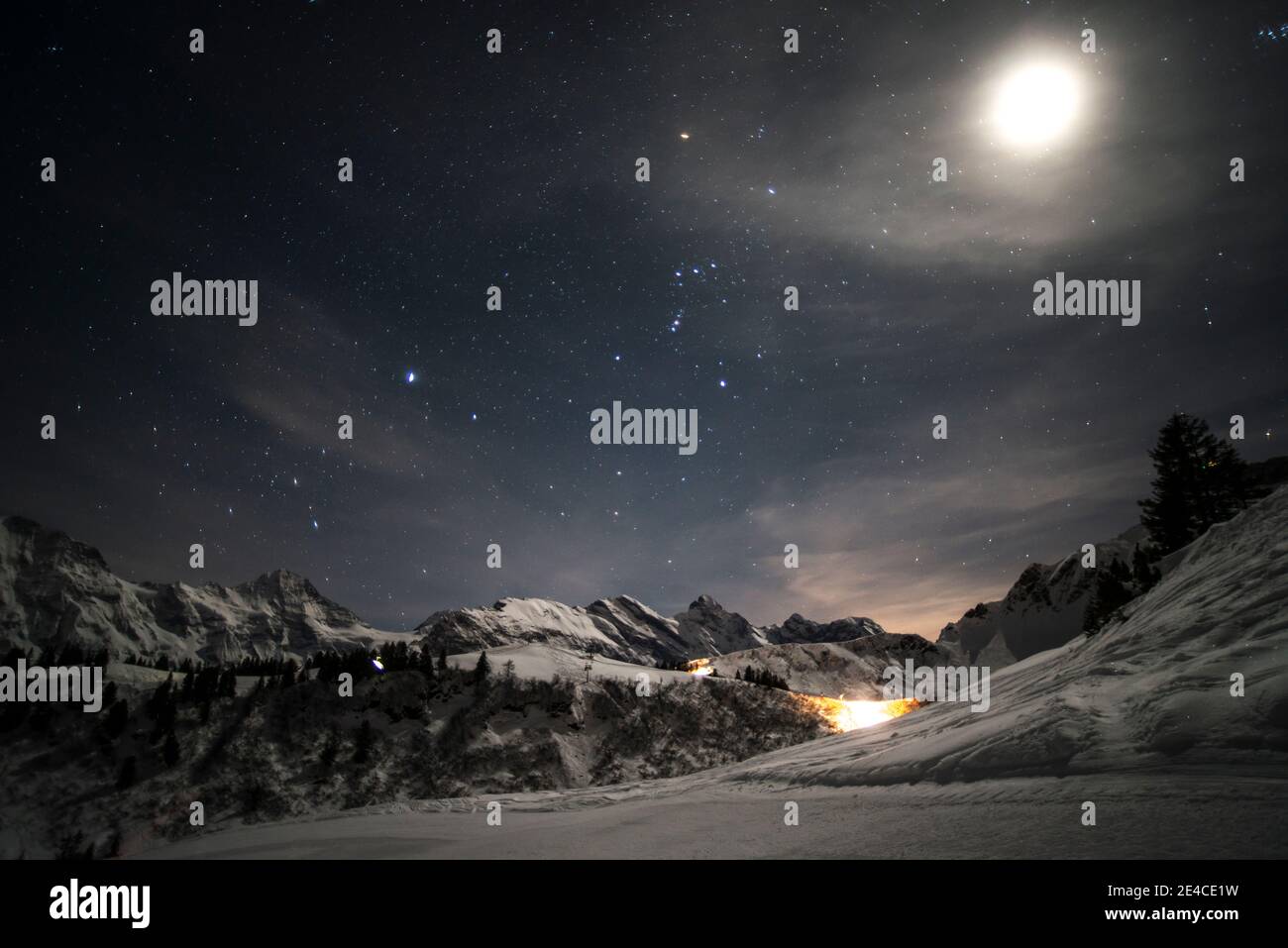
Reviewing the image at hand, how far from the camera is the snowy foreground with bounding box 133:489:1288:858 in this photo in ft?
19.2

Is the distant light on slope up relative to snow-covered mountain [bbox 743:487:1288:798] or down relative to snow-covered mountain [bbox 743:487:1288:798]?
down

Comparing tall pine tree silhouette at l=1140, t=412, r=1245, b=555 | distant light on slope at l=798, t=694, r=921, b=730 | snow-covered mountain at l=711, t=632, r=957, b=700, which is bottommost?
snow-covered mountain at l=711, t=632, r=957, b=700

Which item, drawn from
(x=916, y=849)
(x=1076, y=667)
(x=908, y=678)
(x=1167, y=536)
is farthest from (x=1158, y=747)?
(x=908, y=678)

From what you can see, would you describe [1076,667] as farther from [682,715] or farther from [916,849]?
[682,715]

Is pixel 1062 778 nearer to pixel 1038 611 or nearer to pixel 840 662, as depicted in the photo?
pixel 1038 611

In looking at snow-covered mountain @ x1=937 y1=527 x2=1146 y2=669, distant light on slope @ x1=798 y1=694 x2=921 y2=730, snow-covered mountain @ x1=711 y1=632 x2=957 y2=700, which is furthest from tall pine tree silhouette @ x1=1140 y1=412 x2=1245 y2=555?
snow-covered mountain @ x1=711 y1=632 x2=957 y2=700

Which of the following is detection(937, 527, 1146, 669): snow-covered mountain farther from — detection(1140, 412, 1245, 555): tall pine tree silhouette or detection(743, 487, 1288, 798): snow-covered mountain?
detection(743, 487, 1288, 798): snow-covered mountain

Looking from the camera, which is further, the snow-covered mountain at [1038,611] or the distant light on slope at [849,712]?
the snow-covered mountain at [1038,611]

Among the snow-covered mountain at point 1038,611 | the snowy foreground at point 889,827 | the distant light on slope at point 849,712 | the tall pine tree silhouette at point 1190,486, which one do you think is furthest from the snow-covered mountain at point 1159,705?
the snow-covered mountain at point 1038,611

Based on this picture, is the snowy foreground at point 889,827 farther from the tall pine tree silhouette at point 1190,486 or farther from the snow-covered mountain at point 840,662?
the snow-covered mountain at point 840,662

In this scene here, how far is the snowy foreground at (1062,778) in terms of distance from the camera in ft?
19.2

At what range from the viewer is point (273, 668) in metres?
53.6

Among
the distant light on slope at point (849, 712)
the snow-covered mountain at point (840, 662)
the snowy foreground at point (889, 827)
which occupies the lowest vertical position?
the snow-covered mountain at point (840, 662)
